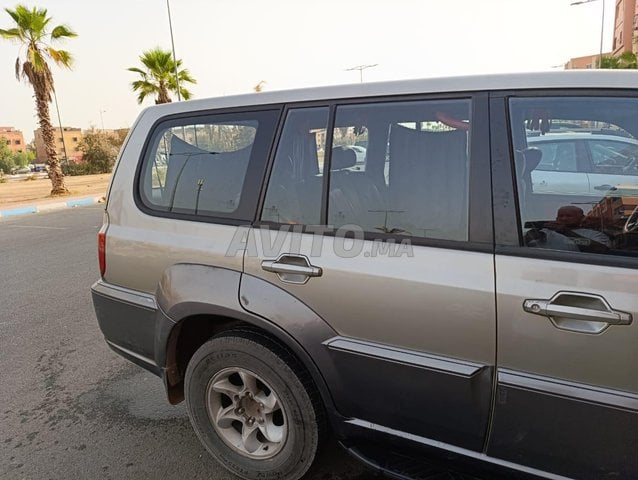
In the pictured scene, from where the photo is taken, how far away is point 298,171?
Result: 6.89ft

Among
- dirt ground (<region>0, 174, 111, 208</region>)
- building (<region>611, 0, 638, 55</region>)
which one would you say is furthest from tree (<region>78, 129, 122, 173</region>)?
building (<region>611, 0, 638, 55</region>)

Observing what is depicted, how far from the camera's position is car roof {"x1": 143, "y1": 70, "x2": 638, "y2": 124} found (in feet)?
5.13

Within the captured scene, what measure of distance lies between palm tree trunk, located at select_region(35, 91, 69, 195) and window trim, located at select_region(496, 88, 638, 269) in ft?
59.9

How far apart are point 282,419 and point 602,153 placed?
6.13ft

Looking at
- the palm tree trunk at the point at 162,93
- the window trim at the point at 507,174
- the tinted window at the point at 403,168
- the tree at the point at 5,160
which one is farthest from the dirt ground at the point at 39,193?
the tree at the point at 5,160

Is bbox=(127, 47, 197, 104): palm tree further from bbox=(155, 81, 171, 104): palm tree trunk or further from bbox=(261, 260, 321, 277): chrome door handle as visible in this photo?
bbox=(261, 260, 321, 277): chrome door handle

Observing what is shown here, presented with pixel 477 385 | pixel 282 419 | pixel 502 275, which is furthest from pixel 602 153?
pixel 282 419

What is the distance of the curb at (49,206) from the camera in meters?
13.4

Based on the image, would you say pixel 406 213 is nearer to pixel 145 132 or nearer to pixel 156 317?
pixel 156 317

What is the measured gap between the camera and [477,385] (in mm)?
1649

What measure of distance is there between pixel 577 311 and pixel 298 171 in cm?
125

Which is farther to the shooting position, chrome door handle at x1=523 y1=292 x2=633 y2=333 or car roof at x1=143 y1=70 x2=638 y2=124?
car roof at x1=143 y1=70 x2=638 y2=124

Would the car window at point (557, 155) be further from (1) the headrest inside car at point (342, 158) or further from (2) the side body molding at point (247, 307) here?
(2) the side body molding at point (247, 307)

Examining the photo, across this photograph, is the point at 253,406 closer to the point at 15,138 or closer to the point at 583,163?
the point at 583,163
